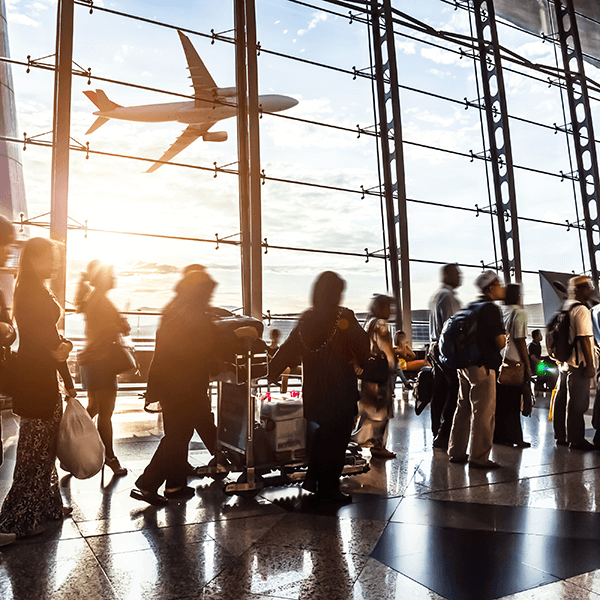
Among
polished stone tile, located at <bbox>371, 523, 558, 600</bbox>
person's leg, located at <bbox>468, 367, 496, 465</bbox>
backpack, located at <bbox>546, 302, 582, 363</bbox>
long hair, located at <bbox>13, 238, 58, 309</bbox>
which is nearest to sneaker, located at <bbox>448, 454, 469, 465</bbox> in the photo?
person's leg, located at <bbox>468, 367, 496, 465</bbox>

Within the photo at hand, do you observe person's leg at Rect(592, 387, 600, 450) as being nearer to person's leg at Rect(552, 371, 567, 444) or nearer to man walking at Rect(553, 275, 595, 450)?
man walking at Rect(553, 275, 595, 450)

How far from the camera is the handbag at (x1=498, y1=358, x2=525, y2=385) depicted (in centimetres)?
465

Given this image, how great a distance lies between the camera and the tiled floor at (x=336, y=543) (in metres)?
1.96

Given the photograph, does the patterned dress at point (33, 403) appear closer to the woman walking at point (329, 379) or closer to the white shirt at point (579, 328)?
the woman walking at point (329, 379)

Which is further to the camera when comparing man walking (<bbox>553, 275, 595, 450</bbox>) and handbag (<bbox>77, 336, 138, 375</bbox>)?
man walking (<bbox>553, 275, 595, 450</bbox>)

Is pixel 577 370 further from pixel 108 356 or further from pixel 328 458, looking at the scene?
pixel 108 356

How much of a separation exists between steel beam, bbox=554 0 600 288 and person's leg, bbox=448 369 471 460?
9408mm

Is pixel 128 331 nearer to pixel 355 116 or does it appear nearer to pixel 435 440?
pixel 435 440

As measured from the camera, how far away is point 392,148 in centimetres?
1014

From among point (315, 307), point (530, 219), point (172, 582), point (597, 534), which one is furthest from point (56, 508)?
point (530, 219)

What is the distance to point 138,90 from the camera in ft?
26.3

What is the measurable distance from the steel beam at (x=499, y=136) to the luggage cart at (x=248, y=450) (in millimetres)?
8532

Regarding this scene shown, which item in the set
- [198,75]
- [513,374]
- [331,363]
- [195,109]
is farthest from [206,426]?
[198,75]

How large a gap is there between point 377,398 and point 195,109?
19.1ft
